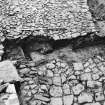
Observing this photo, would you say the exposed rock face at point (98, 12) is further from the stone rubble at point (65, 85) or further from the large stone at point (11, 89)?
the large stone at point (11, 89)

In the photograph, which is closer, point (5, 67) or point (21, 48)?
point (5, 67)

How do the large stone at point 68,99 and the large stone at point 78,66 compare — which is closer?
the large stone at point 68,99

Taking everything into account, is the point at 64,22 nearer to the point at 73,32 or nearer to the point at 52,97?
the point at 73,32

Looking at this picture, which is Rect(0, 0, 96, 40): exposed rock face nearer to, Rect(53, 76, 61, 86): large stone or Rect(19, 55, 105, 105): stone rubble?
Rect(19, 55, 105, 105): stone rubble

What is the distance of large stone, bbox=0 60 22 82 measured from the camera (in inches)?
110

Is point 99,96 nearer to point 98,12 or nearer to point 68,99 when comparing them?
point 68,99

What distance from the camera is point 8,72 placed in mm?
2887

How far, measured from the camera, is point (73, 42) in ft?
11.9

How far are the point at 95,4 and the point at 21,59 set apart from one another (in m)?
2.22

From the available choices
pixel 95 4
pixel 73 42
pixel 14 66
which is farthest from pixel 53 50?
pixel 95 4


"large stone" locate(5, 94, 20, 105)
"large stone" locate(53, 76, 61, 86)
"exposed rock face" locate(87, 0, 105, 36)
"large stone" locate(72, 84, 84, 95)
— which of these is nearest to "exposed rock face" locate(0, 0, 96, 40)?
"exposed rock face" locate(87, 0, 105, 36)

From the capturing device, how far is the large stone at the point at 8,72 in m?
2.79

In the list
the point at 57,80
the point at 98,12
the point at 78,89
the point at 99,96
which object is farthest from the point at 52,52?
the point at 98,12

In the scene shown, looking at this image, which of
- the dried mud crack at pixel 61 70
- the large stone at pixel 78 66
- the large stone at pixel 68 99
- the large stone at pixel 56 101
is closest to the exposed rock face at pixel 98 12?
the dried mud crack at pixel 61 70
